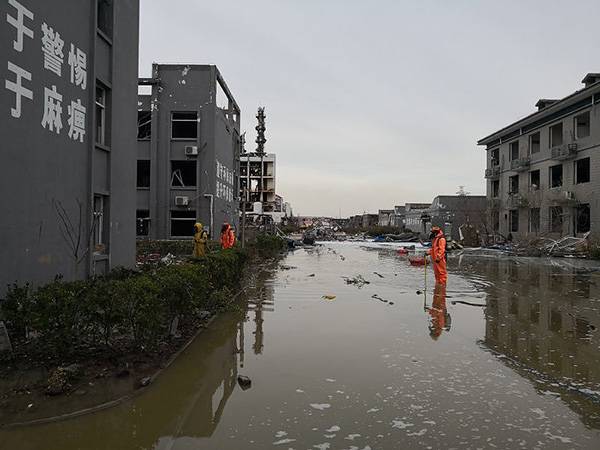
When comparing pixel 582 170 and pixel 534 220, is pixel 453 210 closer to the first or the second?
pixel 534 220

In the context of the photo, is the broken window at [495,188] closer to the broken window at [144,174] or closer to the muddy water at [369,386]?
the broken window at [144,174]

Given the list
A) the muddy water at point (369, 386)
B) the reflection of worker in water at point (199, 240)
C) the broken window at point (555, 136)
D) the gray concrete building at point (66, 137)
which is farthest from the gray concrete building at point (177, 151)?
the broken window at point (555, 136)

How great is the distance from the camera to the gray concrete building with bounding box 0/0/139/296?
7125 millimetres

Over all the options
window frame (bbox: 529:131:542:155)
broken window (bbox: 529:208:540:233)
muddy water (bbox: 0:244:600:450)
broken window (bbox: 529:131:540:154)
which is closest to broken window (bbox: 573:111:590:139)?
window frame (bbox: 529:131:542:155)

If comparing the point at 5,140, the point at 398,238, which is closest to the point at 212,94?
the point at 5,140

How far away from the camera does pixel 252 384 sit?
5.37 m

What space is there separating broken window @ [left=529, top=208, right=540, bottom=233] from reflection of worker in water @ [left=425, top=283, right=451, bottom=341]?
28213mm

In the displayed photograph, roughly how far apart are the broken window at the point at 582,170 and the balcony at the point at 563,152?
67 cm

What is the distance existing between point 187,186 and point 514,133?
3004 centimetres

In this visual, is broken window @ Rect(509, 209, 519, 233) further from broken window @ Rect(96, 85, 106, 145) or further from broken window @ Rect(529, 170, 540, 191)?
broken window @ Rect(96, 85, 106, 145)

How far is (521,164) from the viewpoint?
39.5 meters

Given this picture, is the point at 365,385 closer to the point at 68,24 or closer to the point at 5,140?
the point at 5,140

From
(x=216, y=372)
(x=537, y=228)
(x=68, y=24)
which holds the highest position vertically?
(x=68, y=24)

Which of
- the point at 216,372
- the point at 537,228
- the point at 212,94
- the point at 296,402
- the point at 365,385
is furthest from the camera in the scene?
the point at 537,228
